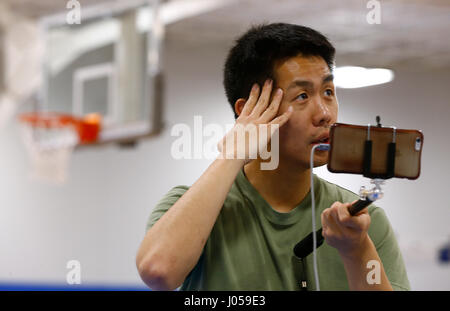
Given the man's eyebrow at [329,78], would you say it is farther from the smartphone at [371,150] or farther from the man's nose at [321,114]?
the smartphone at [371,150]

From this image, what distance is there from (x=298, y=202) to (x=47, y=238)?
4223mm

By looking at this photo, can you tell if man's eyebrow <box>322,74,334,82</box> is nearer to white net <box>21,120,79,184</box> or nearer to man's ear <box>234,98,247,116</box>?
man's ear <box>234,98,247,116</box>

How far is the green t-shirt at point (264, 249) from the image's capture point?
97 cm

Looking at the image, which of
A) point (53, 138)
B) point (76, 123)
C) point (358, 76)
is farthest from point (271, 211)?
point (53, 138)

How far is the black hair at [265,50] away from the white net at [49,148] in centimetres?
309

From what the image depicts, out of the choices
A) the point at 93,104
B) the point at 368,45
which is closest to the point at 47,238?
the point at 93,104

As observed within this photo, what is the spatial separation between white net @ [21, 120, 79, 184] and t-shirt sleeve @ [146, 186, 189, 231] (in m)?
3.13

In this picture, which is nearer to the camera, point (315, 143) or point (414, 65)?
point (315, 143)

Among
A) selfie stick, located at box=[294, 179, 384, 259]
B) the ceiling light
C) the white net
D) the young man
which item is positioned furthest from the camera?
the white net

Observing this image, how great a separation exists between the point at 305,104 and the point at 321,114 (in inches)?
1.3

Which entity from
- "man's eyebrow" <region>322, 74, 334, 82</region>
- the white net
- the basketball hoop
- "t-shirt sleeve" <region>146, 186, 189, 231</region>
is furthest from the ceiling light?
the white net

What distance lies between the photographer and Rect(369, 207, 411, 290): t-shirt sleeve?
39.6 inches
